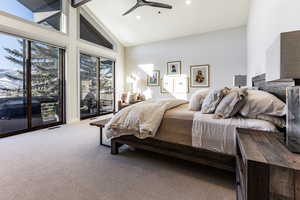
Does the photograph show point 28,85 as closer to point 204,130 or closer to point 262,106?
point 204,130

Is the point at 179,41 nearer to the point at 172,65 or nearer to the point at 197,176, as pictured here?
the point at 172,65

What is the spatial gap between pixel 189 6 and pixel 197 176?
166 inches

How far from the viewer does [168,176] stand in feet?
5.85

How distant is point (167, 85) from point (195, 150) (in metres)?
4.21

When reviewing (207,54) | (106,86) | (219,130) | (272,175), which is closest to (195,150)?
(219,130)

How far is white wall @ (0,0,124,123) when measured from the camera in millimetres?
3178

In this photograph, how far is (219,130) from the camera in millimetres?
1607

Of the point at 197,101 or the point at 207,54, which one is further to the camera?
the point at 207,54

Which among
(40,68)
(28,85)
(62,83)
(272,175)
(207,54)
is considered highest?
(207,54)

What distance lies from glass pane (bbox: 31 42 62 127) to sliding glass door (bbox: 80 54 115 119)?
2.61ft

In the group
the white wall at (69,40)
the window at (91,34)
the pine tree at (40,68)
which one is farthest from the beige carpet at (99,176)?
the window at (91,34)

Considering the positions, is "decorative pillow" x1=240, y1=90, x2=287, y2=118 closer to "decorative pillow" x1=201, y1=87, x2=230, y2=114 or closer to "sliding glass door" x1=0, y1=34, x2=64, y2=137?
"decorative pillow" x1=201, y1=87, x2=230, y2=114

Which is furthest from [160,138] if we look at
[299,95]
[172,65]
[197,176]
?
[172,65]

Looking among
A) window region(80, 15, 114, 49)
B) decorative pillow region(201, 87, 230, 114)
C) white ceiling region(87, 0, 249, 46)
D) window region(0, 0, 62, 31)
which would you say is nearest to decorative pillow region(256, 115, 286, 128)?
decorative pillow region(201, 87, 230, 114)
